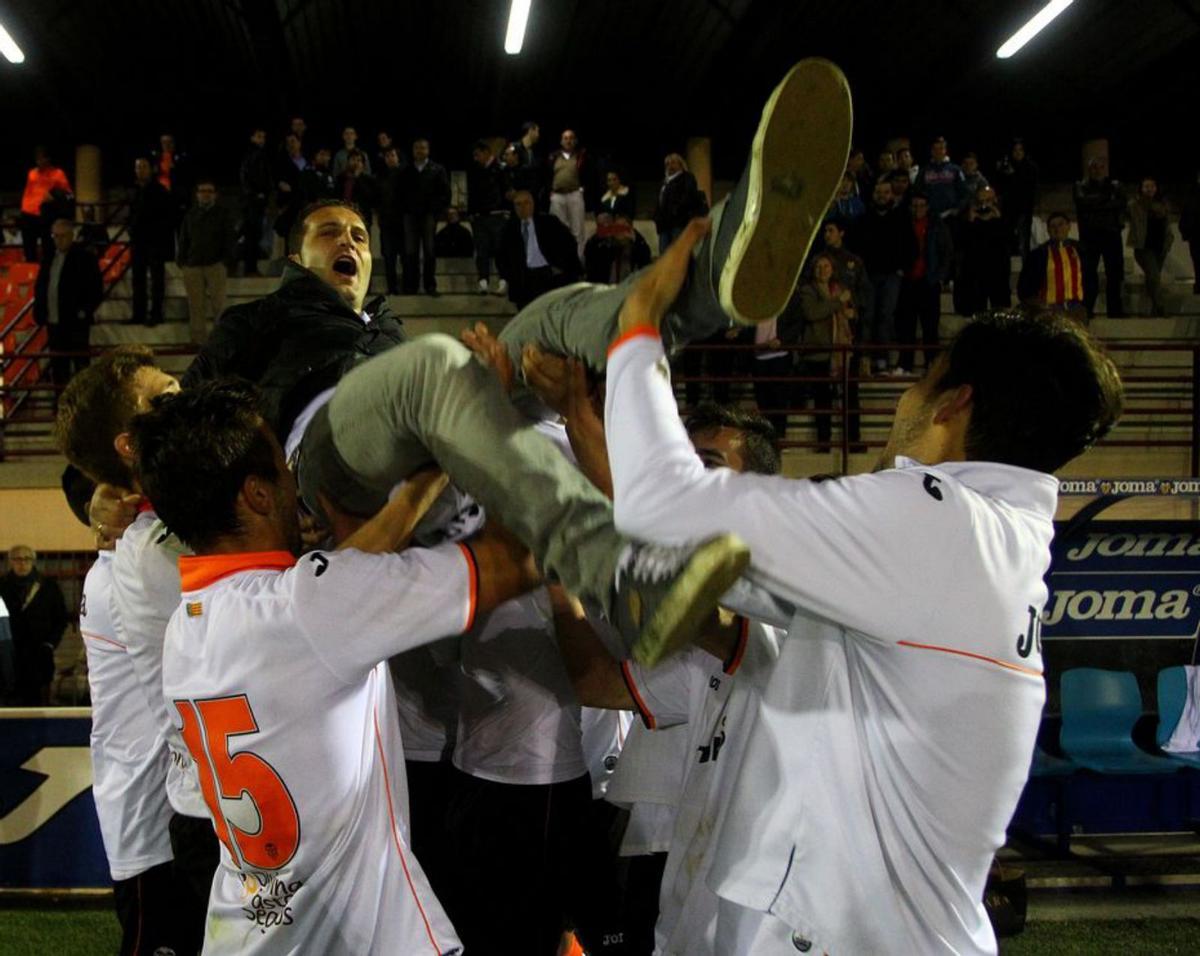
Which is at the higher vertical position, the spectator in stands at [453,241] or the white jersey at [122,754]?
the spectator in stands at [453,241]

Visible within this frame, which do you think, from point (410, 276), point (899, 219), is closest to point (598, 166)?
point (410, 276)

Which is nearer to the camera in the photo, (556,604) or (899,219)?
(556,604)

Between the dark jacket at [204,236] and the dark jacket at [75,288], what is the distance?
0.86 meters

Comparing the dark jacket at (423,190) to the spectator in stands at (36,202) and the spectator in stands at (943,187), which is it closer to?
the spectator in stands at (36,202)

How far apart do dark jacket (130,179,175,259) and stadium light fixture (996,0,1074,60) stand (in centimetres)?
921

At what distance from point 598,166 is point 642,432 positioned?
469 inches

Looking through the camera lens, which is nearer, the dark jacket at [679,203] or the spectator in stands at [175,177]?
the dark jacket at [679,203]

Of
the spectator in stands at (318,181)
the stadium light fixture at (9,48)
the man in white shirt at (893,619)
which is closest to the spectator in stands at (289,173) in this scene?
the spectator in stands at (318,181)

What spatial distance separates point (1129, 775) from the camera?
6348 millimetres

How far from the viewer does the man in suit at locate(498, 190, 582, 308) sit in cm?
1109

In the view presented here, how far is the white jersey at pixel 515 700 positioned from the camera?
3.01 m

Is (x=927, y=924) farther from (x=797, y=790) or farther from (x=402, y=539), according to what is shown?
(x=402, y=539)

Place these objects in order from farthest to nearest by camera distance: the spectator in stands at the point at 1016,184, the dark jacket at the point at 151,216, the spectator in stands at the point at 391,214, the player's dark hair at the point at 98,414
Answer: the spectator in stands at the point at 1016,184, the spectator in stands at the point at 391,214, the dark jacket at the point at 151,216, the player's dark hair at the point at 98,414

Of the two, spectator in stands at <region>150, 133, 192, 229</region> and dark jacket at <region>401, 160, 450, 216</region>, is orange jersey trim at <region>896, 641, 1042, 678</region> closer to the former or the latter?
dark jacket at <region>401, 160, 450, 216</region>
